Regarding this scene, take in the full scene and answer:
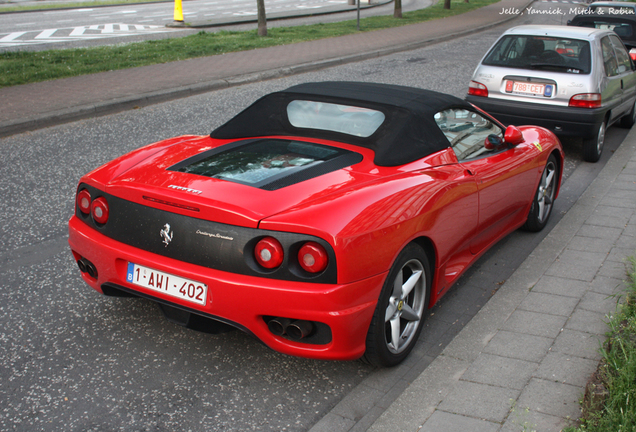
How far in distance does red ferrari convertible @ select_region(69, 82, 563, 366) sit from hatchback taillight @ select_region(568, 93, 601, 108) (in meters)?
3.55

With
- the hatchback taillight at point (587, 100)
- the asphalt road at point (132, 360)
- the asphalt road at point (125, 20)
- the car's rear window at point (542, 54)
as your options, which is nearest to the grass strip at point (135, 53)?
the asphalt road at point (125, 20)

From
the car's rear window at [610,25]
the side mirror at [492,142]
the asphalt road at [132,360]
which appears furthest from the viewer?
the car's rear window at [610,25]

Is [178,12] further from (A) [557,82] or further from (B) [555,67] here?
(A) [557,82]

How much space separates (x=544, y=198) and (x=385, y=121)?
2.19 meters

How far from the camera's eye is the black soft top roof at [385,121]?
136 inches

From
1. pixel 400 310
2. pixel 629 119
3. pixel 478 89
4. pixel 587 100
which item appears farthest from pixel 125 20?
pixel 400 310

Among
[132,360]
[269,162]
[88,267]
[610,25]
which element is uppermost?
[610,25]

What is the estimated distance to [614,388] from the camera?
260cm

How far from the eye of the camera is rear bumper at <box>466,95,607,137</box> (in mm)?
6945

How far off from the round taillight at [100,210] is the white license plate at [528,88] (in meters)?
5.65

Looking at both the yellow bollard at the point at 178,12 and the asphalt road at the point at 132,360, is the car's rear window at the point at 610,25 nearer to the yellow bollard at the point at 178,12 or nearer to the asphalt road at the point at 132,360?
the asphalt road at the point at 132,360

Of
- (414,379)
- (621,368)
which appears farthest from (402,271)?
(621,368)

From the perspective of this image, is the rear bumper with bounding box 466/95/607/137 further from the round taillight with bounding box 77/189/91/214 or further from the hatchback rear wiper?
the round taillight with bounding box 77/189/91/214

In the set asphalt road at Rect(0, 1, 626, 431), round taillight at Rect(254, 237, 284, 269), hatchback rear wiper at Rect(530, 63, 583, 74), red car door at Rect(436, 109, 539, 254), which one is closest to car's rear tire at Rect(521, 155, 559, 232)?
asphalt road at Rect(0, 1, 626, 431)
